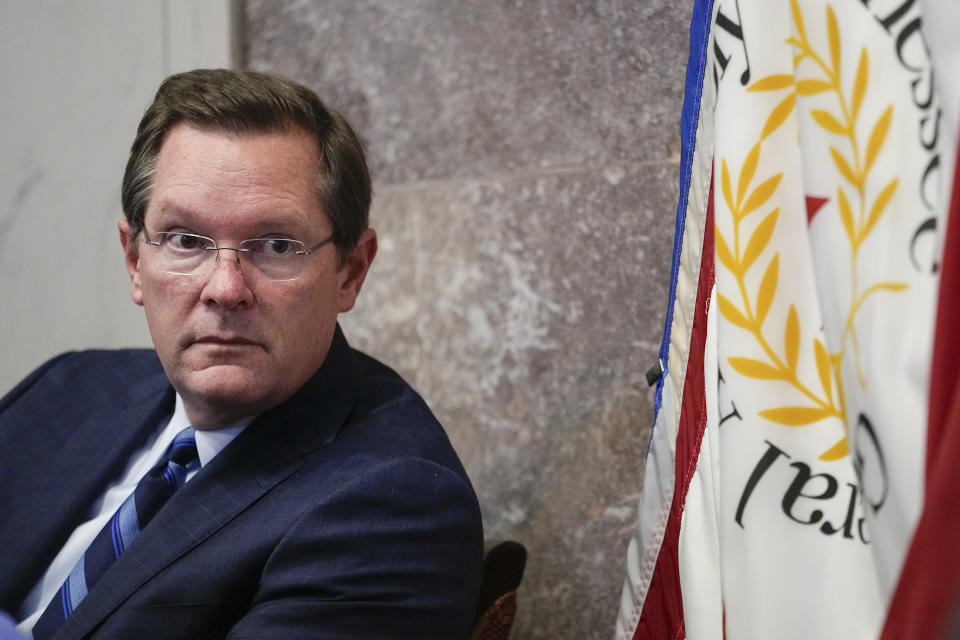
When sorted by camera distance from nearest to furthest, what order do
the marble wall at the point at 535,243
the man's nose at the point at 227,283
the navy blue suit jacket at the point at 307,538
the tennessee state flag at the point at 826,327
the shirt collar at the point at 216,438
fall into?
the tennessee state flag at the point at 826,327, the navy blue suit jacket at the point at 307,538, the man's nose at the point at 227,283, the shirt collar at the point at 216,438, the marble wall at the point at 535,243

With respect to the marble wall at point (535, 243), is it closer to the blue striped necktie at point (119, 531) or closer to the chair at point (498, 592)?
the chair at point (498, 592)

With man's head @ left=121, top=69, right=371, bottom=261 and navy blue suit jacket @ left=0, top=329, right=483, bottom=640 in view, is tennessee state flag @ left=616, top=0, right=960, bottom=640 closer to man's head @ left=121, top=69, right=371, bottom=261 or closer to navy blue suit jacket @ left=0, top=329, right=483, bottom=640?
navy blue suit jacket @ left=0, top=329, right=483, bottom=640

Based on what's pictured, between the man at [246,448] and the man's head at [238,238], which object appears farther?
the man's head at [238,238]

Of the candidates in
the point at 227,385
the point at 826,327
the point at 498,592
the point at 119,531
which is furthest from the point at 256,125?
the point at 826,327

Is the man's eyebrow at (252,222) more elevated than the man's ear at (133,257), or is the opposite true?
the man's eyebrow at (252,222)

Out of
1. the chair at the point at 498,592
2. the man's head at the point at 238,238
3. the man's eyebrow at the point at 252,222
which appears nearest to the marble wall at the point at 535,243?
the chair at the point at 498,592

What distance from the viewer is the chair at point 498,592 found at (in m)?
1.34

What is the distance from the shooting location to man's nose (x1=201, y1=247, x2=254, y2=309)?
1262 mm

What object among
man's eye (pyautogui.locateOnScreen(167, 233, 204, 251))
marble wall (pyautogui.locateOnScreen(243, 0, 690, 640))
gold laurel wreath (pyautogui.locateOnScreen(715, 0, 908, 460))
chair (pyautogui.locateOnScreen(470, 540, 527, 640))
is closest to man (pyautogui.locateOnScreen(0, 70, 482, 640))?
man's eye (pyautogui.locateOnScreen(167, 233, 204, 251))

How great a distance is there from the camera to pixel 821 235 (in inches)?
27.7

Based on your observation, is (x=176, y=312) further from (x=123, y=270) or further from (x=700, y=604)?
(x=123, y=270)

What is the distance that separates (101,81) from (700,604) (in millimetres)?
1854

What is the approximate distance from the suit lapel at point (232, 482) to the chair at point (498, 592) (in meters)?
0.32

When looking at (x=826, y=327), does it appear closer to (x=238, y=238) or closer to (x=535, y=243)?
(x=238, y=238)
